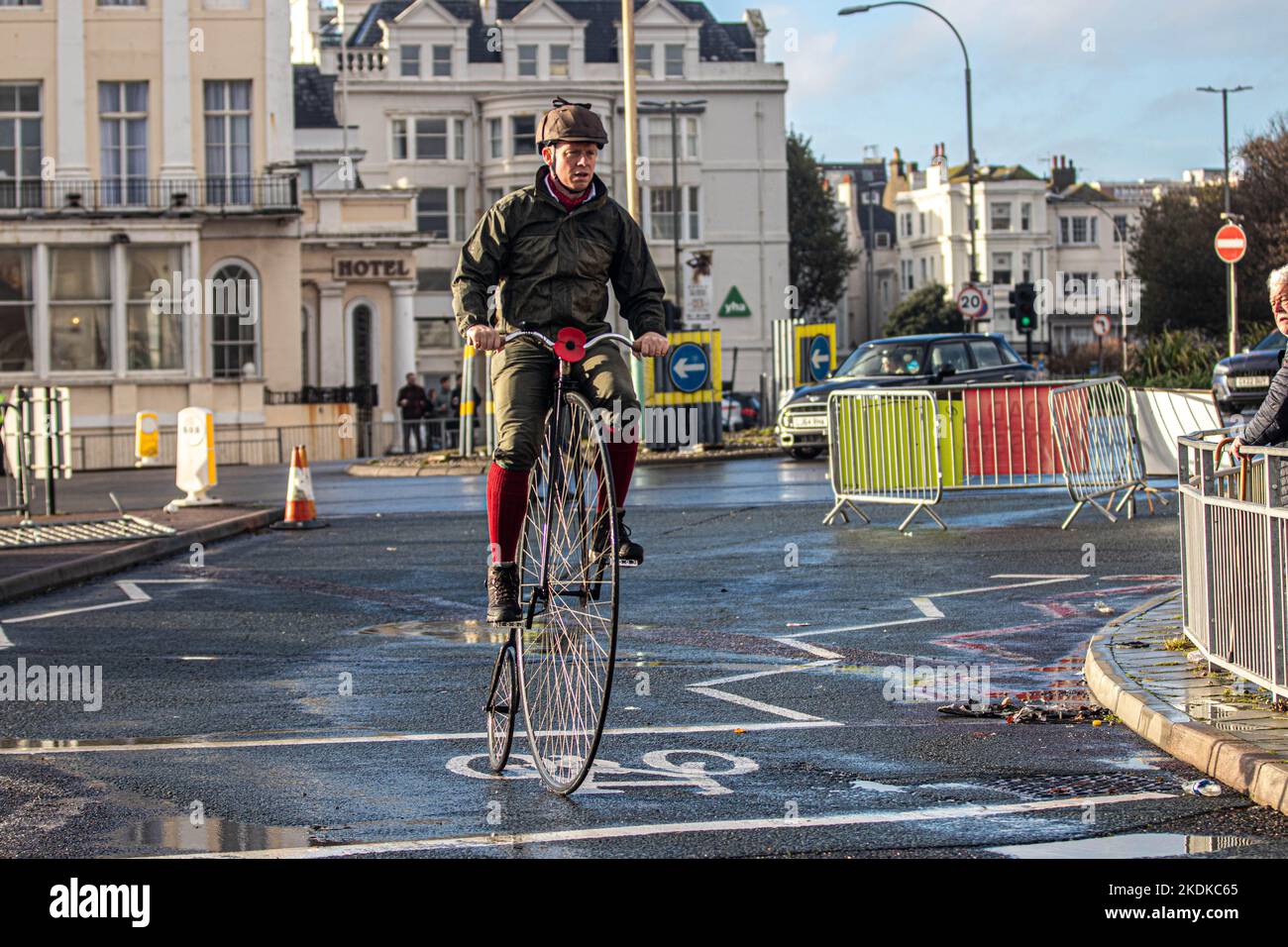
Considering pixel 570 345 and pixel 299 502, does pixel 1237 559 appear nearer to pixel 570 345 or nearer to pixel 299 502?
pixel 570 345

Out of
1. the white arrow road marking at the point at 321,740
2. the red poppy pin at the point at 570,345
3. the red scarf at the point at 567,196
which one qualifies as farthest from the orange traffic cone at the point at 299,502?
the red poppy pin at the point at 570,345

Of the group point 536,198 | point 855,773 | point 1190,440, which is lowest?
point 855,773

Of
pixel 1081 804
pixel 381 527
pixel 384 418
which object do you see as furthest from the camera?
pixel 384 418

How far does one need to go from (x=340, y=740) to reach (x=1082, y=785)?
2957 mm

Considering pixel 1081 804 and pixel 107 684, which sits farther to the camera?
pixel 107 684

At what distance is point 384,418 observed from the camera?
49.3 meters

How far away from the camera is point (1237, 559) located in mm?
7785

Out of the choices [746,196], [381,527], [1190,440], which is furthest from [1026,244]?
[1190,440]

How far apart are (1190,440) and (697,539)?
790 cm

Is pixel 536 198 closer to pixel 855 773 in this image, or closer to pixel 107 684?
pixel 855 773

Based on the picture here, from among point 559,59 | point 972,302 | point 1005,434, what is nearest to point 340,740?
point 1005,434

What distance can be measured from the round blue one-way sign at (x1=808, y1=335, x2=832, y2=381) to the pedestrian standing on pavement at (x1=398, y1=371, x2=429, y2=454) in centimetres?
1199

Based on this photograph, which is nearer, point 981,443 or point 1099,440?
point 1099,440

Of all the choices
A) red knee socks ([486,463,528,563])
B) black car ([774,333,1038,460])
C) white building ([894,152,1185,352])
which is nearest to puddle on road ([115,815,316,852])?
red knee socks ([486,463,528,563])
